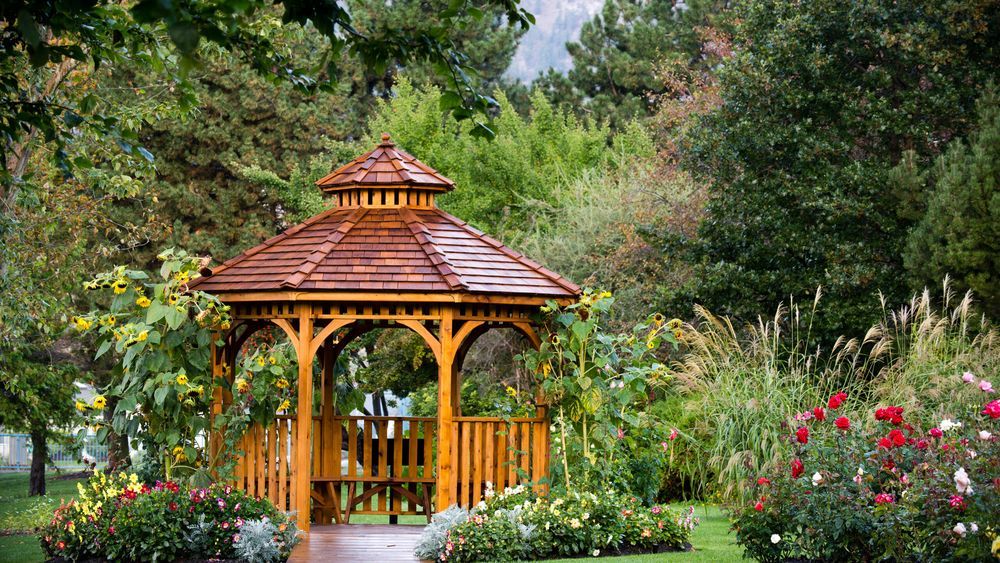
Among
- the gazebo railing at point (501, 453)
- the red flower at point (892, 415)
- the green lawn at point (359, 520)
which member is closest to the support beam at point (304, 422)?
the gazebo railing at point (501, 453)

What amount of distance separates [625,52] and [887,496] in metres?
27.5

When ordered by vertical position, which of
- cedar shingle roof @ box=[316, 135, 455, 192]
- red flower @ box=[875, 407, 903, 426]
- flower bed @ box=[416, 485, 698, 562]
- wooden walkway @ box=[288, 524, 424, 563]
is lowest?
wooden walkway @ box=[288, 524, 424, 563]

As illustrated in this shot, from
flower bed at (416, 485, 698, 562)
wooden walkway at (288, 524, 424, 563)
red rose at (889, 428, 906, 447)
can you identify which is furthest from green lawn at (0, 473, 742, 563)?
red rose at (889, 428, 906, 447)

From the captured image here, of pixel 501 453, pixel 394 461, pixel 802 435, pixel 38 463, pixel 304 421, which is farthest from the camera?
pixel 38 463

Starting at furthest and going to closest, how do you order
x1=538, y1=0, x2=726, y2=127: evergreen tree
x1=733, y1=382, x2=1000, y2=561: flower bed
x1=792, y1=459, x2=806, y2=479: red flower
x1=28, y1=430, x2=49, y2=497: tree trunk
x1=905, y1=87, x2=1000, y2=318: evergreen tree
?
x1=538, y1=0, x2=726, y2=127: evergreen tree < x1=28, y1=430, x2=49, y2=497: tree trunk < x1=905, y1=87, x2=1000, y2=318: evergreen tree < x1=792, y1=459, x2=806, y2=479: red flower < x1=733, y1=382, x2=1000, y2=561: flower bed

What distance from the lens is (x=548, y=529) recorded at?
32.0ft


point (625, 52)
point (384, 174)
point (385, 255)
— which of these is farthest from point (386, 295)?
point (625, 52)

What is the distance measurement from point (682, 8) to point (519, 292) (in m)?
24.2

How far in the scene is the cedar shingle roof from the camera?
1140 centimetres

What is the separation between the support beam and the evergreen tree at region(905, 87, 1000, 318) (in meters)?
7.32

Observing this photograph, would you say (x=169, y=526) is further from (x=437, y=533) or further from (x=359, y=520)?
(x=359, y=520)

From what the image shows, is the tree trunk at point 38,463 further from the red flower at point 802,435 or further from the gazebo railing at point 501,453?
the red flower at point 802,435

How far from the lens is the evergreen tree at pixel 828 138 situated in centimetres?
1486

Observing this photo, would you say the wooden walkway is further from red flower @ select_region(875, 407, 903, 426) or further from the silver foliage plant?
red flower @ select_region(875, 407, 903, 426)
